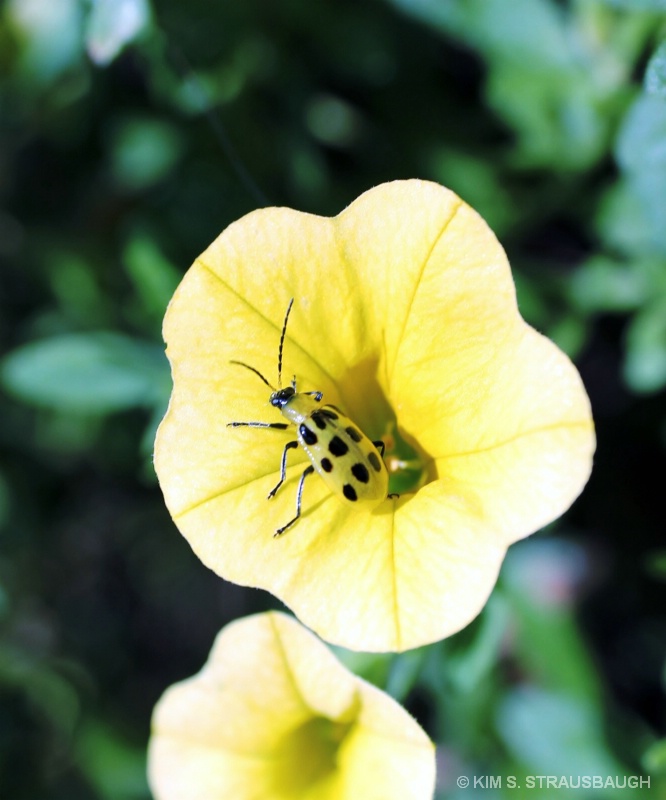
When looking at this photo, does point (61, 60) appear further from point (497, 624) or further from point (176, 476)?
point (497, 624)

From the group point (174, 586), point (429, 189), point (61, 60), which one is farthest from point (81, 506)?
point (429, 189)

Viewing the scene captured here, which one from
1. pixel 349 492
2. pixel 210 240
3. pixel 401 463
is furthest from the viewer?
pixel 210 240

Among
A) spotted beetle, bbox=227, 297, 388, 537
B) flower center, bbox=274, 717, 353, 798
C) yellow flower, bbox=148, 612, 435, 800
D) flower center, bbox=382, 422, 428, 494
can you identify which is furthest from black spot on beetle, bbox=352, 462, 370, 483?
flower center, bbox=274, 717, 353, 798

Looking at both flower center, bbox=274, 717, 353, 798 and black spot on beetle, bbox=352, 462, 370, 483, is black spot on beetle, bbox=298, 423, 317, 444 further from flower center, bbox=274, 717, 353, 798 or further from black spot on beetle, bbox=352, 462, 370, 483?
flower center, bbox=274, 717, 353, 798

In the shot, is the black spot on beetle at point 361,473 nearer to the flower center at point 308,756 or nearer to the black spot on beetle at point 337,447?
the black spot on beetle at point 337,447

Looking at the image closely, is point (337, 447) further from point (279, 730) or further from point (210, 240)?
point (210, 240)

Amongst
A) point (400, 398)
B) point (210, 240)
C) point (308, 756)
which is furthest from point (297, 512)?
point (210, 240)
